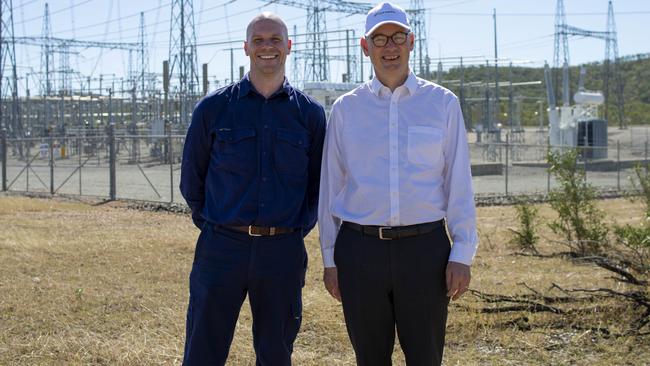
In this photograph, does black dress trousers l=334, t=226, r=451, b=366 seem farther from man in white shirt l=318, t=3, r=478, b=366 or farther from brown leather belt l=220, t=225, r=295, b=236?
brown leather belt l=220, t=225, r=295, b=236

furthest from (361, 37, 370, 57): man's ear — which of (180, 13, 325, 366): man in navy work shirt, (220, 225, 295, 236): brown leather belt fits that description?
(220, 225, 295, 236): brown leather belt

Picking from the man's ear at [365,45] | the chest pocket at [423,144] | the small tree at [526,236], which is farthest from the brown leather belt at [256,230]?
the small tree at [526,236]

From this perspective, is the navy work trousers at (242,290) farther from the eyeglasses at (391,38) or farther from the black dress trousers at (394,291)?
the eyeglasses at (391,38)

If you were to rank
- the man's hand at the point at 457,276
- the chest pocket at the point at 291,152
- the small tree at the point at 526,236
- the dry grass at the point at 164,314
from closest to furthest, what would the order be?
1. the man's hand at the point at 457,276
2. the chest pocket at the point at 291,152
3. the dry grass at the point at 164,314
4. the small tree at the point at 526,236

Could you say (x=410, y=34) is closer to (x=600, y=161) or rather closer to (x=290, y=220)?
(x=290, y=220)

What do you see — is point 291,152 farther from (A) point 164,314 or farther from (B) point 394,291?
(A) point 164,314

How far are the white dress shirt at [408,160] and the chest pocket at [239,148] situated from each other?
41 cm

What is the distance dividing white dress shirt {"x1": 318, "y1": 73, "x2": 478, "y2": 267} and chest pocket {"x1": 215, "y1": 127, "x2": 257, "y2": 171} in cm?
41

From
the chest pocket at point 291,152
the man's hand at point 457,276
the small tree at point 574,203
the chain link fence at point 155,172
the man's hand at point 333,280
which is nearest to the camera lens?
the man's hand at point 457,276

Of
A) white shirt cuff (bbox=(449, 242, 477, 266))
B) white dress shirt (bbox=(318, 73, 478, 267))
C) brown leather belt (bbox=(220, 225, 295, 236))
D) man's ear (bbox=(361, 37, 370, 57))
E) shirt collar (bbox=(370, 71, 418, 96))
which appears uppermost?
man's ear (bbox=(361, 37, 370, 57))

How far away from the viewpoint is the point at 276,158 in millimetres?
3660

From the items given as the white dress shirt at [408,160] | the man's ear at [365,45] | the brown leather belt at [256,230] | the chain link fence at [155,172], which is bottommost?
the chain link fence at [155,172]

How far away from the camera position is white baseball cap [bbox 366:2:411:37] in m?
3.43

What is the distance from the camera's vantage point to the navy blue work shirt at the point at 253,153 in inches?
143
